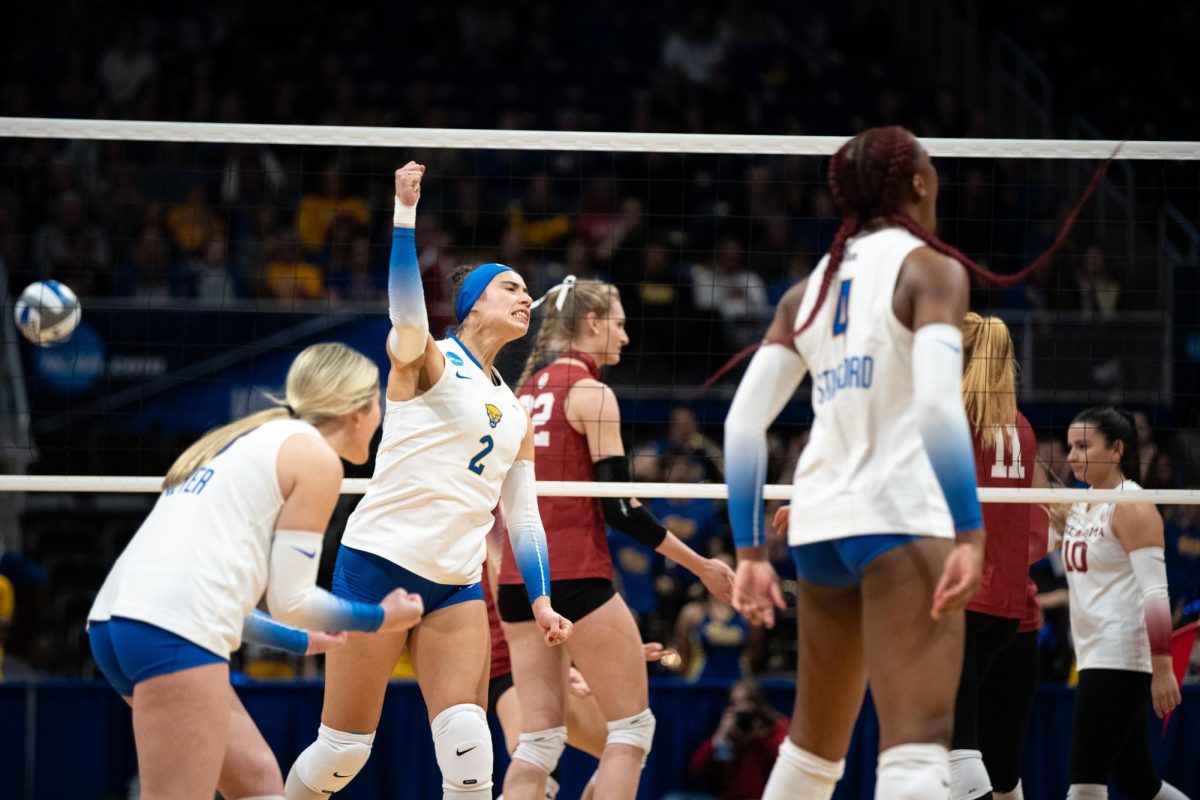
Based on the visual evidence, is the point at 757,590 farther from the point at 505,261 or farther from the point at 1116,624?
the point at 505,261

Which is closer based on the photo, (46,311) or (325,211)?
(46,311)

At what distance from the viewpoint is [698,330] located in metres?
11.9

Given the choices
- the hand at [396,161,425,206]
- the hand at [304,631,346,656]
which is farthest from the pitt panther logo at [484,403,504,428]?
the hand at [304,631,346,656]

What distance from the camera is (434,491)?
5355 millimetres

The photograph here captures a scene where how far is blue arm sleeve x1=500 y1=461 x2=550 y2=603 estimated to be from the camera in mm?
5621

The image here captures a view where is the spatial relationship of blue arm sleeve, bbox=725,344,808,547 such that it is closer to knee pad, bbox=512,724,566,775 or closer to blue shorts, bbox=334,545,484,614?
blue shorts, bbox=334,545,484,614

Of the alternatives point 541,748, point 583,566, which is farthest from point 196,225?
point 541,748

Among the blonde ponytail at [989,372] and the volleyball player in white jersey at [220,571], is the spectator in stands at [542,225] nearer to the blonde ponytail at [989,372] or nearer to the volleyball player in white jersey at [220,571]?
the blonde ponytail at [989,372]

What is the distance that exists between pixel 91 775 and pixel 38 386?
3.86 metres

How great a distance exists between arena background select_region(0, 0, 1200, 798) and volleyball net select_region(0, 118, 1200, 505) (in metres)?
0.04

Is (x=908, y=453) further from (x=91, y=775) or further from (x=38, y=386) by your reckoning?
(x=38, y=386)

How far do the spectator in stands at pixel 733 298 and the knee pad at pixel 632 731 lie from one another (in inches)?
243

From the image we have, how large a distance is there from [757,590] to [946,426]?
2.40 ft

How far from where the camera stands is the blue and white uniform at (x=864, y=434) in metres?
3.78
